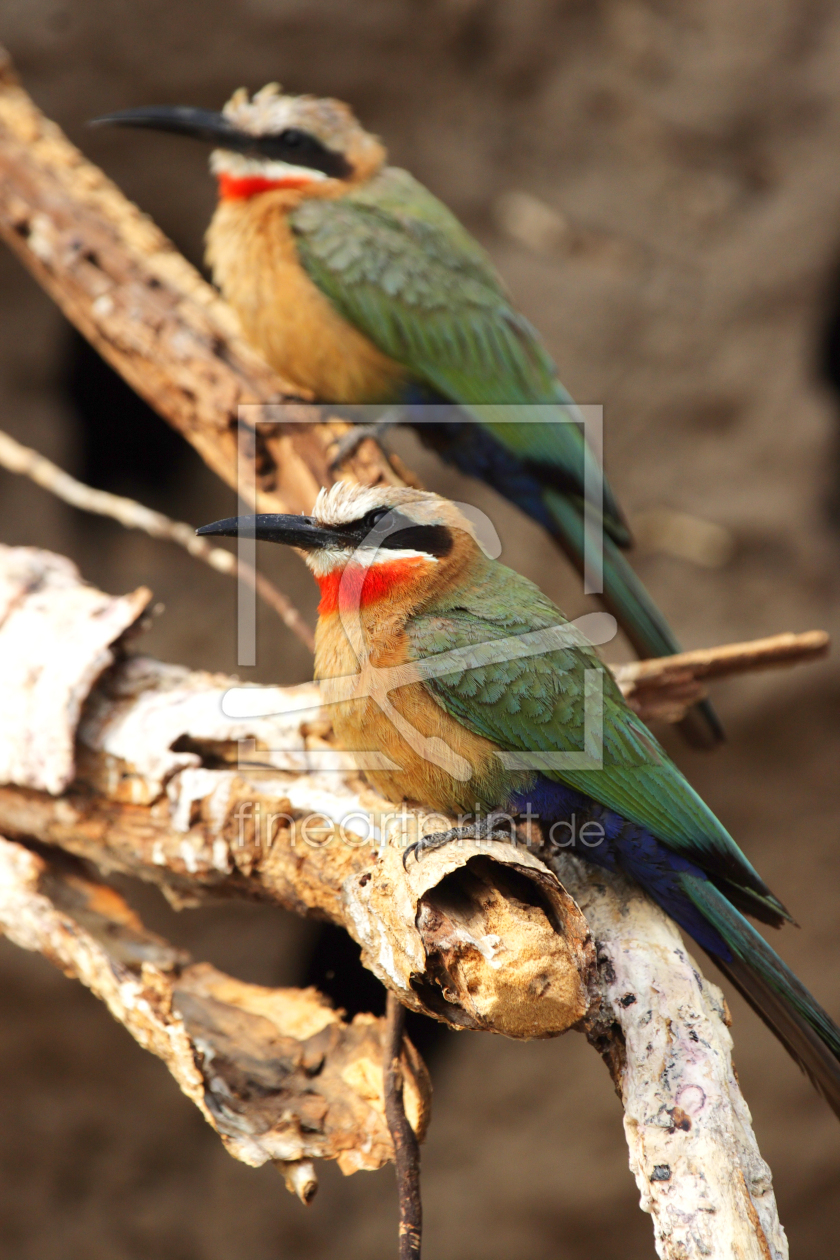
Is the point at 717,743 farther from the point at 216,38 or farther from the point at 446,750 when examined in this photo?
the point at 216,38

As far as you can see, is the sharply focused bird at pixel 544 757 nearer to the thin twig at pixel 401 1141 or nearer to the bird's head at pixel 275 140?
the thin twig at pixel 401 1141

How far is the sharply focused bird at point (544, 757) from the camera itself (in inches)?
58.8

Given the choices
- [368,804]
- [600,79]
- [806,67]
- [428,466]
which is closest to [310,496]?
[368,804]

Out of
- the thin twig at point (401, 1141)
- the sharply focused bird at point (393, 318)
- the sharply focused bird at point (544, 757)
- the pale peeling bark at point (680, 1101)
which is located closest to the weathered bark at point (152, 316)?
the sharply focused bird at point (393, 318)

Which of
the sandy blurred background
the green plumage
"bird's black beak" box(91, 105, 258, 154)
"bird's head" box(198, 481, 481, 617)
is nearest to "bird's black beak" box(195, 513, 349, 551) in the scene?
"bird's head" box(198, 481, 481, 617)

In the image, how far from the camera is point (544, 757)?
1533 mm

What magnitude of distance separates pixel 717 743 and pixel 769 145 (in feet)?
9.87

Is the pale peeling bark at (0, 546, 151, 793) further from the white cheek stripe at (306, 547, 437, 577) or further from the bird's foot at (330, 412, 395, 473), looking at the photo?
the bird's foot at (330, 412, 395, 473)

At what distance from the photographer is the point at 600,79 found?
4.07 m

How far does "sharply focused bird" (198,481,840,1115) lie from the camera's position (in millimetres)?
1493

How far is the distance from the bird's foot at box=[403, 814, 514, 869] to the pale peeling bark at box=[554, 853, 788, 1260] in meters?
0.20

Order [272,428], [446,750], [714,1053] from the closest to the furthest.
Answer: [714,1053] < [446,750] < [272,428]

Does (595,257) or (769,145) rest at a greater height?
(769,145)

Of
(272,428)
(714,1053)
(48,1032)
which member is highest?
(272,428)
